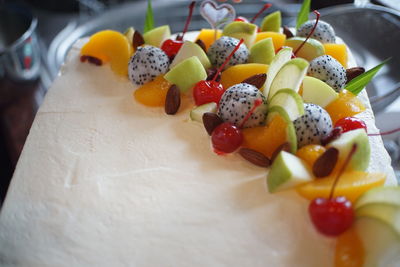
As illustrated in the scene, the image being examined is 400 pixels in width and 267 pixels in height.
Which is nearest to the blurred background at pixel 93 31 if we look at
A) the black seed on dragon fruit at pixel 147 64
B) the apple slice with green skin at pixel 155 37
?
the apple slice with green skin at pixel 155 37

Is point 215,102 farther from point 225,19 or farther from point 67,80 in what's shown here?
point 67,80

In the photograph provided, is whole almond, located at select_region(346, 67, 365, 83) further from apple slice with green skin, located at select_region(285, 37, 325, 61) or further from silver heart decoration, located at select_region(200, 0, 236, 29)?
silver heart decoration, located at select_region(200, 0, 236, 29)

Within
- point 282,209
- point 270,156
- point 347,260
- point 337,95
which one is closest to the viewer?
point 347,260

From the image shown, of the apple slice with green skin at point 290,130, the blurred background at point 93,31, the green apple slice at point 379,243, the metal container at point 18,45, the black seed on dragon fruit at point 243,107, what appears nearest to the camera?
the green apple slice at point 379,243

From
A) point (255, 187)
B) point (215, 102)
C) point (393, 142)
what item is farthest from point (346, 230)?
point (393, 142)

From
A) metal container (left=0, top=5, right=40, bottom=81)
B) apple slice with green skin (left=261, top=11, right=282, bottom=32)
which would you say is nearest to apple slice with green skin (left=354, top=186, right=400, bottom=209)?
apple slice with green skin (left=261, top=11, right=282, bottom=32)

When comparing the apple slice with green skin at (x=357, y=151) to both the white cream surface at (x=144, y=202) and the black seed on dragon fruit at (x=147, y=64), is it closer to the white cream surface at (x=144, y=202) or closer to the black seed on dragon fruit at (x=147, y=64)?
the white cream surface at (x=144, y=202)

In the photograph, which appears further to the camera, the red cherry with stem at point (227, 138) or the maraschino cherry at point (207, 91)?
the maraschino cherry at point (207, 91)

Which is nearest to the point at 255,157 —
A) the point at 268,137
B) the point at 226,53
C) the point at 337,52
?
the point at 268,137
